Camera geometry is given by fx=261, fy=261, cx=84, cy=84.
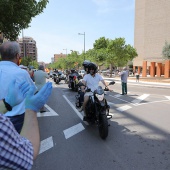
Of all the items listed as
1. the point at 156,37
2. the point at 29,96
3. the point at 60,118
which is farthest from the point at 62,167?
the point at 156,37

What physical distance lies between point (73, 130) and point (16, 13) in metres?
7.19

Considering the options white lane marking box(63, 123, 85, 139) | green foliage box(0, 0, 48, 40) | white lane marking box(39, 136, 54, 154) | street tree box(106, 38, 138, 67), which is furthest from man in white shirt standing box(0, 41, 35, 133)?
street tree box(106, 38, 138, 67)

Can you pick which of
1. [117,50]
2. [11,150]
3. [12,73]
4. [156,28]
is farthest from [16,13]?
[156,28]

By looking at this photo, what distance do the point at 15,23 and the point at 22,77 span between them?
10267mm

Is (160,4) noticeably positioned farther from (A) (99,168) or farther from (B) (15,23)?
(A) (99,168)

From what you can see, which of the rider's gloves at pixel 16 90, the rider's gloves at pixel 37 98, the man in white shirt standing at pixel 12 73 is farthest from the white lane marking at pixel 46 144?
the rider's gloves at pixel 37 98

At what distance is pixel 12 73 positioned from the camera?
2945 millimetres

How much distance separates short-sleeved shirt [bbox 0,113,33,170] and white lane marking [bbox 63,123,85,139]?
4759mm

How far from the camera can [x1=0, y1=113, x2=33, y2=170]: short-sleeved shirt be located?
1.14 metres

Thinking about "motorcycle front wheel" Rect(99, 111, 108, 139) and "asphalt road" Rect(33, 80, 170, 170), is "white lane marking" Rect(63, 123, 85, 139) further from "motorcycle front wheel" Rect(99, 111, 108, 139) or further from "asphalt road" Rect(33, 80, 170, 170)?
"motorcycle front wheel" Rect(99, 111, 108, 139)

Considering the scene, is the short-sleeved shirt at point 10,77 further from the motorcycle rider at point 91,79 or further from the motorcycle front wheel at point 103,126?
the motorcycle rider at point 91,79

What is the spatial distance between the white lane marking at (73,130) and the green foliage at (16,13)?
604cm

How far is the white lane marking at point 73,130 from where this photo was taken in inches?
244

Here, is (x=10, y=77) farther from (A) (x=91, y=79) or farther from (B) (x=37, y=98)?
(A) (x=91, y=79)
